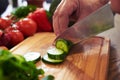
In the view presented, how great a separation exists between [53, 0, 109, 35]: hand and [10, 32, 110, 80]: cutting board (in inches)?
3.5

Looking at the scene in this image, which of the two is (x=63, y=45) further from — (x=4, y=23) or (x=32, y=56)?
(x=4, y=23)

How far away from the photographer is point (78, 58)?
756mm

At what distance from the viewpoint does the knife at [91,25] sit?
0.77 m

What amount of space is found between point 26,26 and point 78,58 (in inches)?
11.9

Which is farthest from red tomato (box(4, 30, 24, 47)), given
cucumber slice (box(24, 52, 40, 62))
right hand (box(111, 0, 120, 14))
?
right hand (box(111, 0, 120, 14))

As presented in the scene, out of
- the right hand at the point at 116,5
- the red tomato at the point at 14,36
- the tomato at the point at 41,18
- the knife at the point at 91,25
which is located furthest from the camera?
the tomato at the point at 41,18

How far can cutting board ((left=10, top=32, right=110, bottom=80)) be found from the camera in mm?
651

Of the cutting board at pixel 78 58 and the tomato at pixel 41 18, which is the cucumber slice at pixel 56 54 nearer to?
the cutting board at pixel 78 58

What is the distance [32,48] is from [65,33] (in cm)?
14

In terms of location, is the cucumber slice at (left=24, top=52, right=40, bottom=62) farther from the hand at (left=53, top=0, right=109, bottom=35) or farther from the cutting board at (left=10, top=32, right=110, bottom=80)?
the hand at (left=53, top=0, right=109, bottom=35)

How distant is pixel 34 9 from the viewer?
3.67 feet

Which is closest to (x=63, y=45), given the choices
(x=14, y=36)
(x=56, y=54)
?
(x=56, y=54)

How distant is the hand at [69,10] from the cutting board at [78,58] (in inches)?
3.5

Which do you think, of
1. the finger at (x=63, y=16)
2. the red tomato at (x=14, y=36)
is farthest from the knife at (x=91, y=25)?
the red tomato at (x=14, y=36)
